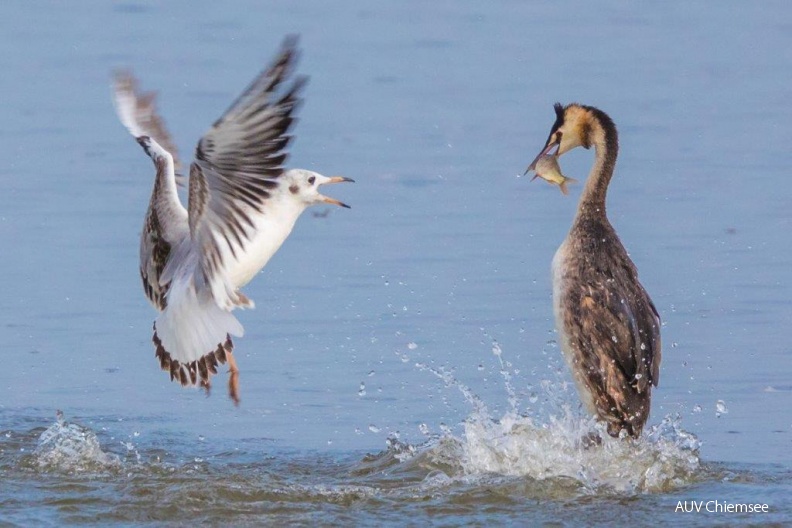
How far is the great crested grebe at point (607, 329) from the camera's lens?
7.91 metres

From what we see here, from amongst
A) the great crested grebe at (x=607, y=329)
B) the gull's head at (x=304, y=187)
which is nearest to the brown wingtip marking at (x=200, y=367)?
the gull's head at (x=304, y=187)

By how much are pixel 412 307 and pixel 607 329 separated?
1767mm

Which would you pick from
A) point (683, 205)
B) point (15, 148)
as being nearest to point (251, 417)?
point (683, 205)

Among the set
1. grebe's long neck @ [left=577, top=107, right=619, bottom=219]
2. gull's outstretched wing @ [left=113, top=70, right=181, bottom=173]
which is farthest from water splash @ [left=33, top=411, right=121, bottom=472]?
grebe's long neck @ [left=577, top=107, right=619, bottom=219]

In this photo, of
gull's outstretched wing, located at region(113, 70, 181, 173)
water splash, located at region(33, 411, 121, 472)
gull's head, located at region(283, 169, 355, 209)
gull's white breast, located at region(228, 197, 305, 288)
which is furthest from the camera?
gull's outstretched wing, located at region(113, 70, 181, 173)

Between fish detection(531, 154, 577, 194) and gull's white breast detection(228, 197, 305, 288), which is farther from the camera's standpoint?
fish detection(531, 154, 577, 194)

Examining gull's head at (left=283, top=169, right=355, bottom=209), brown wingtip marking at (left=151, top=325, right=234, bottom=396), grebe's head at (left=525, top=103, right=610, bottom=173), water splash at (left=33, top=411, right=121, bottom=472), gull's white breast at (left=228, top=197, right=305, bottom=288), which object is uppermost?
grebe's head at (left=525, top=103, right=610, bottom=173)

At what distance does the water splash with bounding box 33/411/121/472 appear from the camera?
786 centimetres

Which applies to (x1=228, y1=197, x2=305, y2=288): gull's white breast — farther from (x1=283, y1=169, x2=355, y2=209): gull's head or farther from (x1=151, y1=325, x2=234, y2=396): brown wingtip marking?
(x1=151, y1=325, x2=234, y2=396): brown wingtip marking

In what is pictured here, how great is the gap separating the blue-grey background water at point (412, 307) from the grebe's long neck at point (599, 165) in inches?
31.2

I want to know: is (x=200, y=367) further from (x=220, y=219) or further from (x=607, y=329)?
(x=607, y=329)

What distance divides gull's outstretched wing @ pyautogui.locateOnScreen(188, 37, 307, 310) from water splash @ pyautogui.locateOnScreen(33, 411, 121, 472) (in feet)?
2.55

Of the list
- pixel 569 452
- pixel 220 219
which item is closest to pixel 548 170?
pixel 569 452

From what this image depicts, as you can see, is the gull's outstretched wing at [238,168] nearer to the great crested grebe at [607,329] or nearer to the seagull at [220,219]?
the seagull at [220,219]
